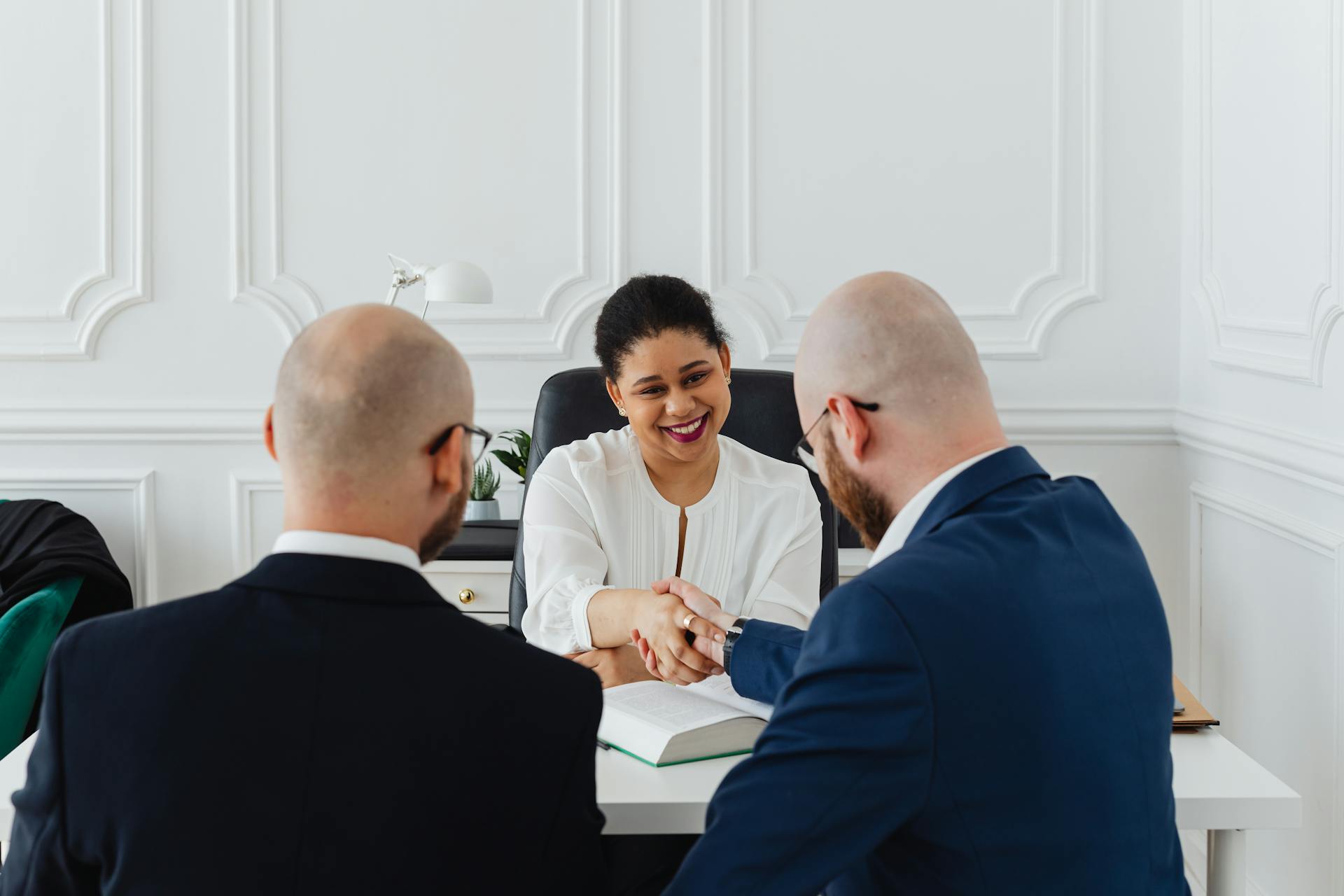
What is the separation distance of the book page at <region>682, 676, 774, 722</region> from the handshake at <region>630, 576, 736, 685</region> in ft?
0.11

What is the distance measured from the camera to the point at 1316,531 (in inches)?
91.4

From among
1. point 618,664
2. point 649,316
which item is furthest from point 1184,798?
point 649,316

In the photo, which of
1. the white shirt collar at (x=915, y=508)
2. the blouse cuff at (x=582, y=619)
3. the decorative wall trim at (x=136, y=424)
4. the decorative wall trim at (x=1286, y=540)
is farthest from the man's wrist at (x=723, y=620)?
the decorative wall trim at (x=136, y=424)

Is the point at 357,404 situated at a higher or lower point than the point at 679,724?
higher

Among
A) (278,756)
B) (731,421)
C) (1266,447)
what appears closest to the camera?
(278,756)

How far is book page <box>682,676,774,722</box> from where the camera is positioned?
5.06ft

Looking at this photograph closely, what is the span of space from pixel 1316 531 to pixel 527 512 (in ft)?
5.18

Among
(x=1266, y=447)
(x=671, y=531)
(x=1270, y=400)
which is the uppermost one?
(x=1270, y=400)

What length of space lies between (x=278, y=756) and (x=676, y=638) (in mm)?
907

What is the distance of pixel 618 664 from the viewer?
189 centimetres

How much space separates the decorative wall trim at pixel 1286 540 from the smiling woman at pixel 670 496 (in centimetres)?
101

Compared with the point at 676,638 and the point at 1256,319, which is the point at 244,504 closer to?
the point at 676,638

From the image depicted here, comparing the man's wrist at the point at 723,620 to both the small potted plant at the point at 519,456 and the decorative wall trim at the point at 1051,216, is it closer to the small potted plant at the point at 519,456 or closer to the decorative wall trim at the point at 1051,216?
the small potted plant at the point at 519,456

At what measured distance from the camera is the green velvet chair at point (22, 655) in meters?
2.60
